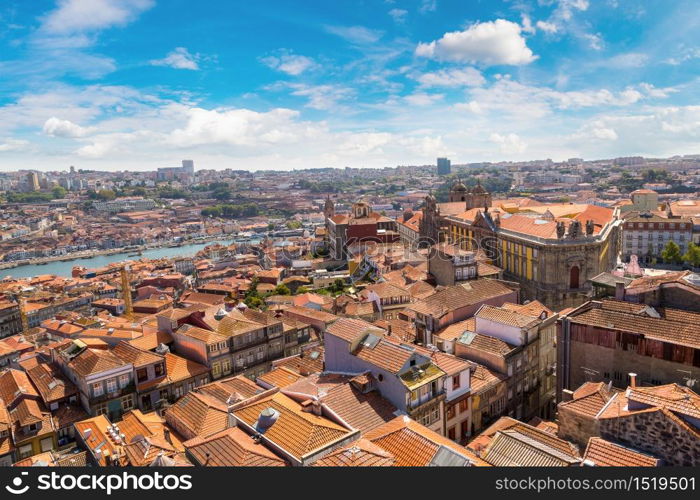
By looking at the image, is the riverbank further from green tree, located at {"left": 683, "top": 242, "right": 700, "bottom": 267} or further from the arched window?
A: green tree, located at {"left": 683, "top": 242, "right": 700, "bottom": 267}

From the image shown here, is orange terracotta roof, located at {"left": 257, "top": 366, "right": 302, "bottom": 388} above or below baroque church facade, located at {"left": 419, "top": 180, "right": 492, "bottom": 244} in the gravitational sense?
below

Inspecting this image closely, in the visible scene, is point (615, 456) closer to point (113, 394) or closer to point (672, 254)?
point (113, 394)

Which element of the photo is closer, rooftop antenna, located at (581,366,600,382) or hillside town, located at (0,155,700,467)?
hillside town, located at (0,155,700,467)

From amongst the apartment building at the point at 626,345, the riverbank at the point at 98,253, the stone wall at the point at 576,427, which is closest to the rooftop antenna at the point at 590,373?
the apartment building at the point at 626,345

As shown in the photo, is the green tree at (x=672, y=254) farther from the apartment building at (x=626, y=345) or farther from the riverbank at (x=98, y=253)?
the riverbank at (x=98, y=253)

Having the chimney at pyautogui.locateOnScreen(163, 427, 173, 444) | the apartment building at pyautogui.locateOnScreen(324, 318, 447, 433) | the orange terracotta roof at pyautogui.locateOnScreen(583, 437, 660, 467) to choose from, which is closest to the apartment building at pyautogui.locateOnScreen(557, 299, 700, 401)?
the orange terracotta roof at pyautogui.locateOnScreen(583, 437, 660, 467)
